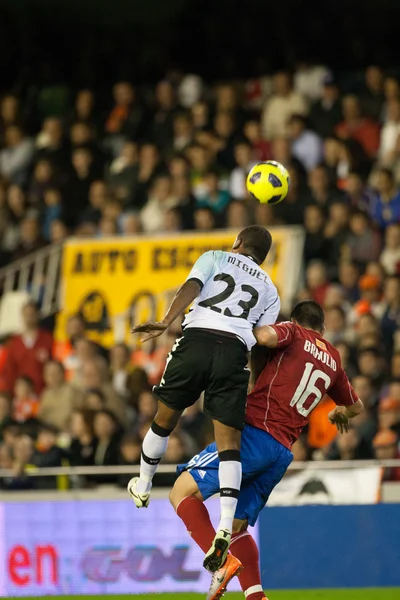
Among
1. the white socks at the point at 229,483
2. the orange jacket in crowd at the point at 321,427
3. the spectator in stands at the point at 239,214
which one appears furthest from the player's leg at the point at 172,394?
the spectator in stands at the point at 239,214

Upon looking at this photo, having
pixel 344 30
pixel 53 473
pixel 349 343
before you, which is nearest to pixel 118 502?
pixel 53 473

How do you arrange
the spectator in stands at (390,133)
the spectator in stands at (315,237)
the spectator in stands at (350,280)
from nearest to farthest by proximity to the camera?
1. the spectator in stands at (350,280)
2. the spectator in stands at (315,237)
3. the spectator in stands at (390,133)

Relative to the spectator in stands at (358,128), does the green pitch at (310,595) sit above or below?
below

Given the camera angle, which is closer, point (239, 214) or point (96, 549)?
point (96, 549)

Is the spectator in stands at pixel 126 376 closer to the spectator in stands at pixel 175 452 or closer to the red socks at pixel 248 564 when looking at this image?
the spectator in stands at pixel 175 452

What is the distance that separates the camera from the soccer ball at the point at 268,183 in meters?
9.28

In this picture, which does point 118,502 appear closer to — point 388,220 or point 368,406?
point 368,406

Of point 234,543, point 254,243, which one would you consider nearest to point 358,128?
point 254,243

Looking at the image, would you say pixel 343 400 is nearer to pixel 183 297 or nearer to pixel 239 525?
pixel 239 525

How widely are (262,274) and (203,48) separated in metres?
11.5

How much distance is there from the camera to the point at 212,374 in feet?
26.5

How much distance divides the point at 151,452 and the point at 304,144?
8198 millimetres

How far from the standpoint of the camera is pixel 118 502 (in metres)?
11.0

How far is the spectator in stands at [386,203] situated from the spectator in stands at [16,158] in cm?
550
